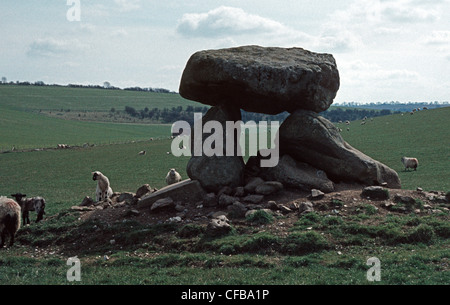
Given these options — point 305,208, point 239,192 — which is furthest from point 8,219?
point 305,208

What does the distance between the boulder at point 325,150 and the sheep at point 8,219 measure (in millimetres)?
11484

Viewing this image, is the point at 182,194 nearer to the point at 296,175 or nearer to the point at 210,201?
the point at 210,201

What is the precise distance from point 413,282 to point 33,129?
115327mm

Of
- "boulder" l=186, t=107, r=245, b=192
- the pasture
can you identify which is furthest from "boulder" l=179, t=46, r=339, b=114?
the pasture

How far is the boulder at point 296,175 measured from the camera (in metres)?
18.8

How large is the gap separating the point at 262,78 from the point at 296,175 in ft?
14.4

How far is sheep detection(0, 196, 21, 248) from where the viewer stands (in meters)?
16.0

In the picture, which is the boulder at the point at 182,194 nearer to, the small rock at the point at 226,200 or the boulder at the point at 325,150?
the small rock at the point at 226,200

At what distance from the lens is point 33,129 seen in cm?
11275

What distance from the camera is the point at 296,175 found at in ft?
62.7

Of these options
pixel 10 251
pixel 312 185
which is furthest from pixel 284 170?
pixel 10 251

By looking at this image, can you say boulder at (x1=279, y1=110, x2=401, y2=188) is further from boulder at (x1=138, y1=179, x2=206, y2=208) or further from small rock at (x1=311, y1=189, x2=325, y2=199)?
boulder at (x1=138, y1=179, x2=206, y2=208)
